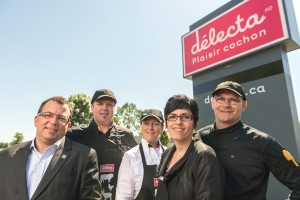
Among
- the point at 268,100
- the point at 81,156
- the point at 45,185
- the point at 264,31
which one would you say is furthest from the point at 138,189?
the point at 264,31

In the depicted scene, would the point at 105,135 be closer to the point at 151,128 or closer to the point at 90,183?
the point at 151,128

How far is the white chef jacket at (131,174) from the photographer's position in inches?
101

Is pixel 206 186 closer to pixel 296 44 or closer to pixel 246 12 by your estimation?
pixel 296 44

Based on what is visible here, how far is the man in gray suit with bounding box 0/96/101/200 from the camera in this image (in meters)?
2.23

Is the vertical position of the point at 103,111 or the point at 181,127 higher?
the point at 103,111

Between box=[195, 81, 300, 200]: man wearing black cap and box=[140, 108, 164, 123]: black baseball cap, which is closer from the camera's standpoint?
box=[195, 81, 300, 200]: man wearing black cap

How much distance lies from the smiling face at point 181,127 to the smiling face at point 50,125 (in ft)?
4.45

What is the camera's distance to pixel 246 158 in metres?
2.17

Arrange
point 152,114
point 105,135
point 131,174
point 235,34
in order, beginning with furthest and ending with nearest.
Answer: point 235,34 < point 105,135 < point 152,114 < point 131,174

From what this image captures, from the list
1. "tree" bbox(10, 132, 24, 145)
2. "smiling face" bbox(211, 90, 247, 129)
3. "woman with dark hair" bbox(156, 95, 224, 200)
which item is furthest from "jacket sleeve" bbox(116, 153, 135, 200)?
"tree" bbox(10, 132, 24, 145)

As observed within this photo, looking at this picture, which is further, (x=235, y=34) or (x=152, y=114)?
(x=235, y=34)

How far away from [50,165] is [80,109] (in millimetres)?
27941

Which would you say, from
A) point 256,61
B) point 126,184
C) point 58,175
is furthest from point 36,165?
point 256,61

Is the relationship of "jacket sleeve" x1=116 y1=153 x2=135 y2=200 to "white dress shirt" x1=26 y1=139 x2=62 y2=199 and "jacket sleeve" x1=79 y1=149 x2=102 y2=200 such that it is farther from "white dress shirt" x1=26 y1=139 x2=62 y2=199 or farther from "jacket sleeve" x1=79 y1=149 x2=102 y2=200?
"white dress shirt" x1=26 y1=139 x2=62 y2=199
